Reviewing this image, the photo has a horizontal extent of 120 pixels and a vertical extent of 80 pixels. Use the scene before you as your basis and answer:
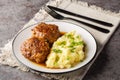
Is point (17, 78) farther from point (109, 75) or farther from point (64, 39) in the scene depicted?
point (109, 75)

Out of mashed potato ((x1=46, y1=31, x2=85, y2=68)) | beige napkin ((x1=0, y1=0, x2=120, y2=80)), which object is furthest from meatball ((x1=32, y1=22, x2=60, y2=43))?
beige napkin ((x1=0, y1=0, x2=120, y2=80))

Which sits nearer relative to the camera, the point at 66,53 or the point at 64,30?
the point at 66,53

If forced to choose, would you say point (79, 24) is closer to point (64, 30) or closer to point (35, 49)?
point (64, 30)

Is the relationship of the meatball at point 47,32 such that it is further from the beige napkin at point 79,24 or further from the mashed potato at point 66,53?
the beige napkin at point 79,24

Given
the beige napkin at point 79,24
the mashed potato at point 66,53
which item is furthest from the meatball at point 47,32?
the beige napkin at point 79,24

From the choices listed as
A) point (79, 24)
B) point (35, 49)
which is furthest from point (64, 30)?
point (35, 49)
